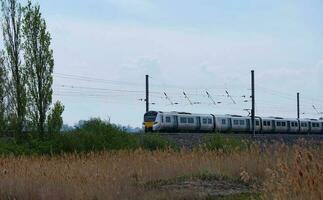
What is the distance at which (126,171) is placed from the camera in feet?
44.7

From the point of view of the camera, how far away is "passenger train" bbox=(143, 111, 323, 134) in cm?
5638

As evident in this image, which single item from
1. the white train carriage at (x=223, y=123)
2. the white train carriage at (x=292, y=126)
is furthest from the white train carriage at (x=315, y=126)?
the white train carriage at (x=223, y=123)

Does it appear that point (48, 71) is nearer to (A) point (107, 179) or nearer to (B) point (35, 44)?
(B) point (35, 44)

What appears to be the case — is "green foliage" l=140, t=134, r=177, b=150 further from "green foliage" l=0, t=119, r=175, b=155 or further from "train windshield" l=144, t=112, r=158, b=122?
"train windshield" l=144, t=112, r=158, b=122

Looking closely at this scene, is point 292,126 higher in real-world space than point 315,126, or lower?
lower

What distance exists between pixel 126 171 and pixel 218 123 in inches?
1933

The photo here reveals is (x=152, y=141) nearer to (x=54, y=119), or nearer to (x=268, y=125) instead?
(x=54, y=119)

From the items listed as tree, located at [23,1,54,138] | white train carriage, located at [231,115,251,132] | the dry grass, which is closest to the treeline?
tree, located at [23,1,54,138]

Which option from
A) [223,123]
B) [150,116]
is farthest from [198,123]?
[150,116]

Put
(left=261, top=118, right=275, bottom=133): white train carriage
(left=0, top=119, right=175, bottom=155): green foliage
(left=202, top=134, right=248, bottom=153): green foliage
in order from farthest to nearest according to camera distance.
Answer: (left=261, top=118, right=275, bottom=133): white train carriage
(left=0, top=119, right=175, bottom=155): green foliage
(left=202, top=134, right=248, bottom=153): green foliage

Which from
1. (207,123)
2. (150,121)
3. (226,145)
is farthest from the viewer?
(207,123)

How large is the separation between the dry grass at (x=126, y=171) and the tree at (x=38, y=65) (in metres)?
16.5

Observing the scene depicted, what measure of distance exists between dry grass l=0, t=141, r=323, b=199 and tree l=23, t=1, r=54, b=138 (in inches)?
649

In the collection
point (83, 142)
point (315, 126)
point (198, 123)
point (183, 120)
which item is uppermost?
point (183, 120)
